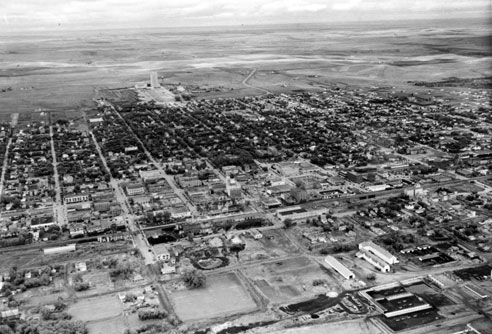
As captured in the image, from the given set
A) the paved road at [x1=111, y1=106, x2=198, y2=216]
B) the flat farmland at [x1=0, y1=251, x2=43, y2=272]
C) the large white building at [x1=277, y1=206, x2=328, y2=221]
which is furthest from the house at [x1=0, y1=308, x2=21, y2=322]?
the large white building at [x1=277, y1=206, x2=328, y2=221]

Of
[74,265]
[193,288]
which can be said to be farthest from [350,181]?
[74,265]

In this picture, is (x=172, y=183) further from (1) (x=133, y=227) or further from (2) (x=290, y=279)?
(2) (x=290, y=279)

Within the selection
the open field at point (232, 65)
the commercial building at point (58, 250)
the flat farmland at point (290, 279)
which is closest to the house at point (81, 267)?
the commercial building at point (58, 250)

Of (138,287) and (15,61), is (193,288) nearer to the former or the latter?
(138,287)

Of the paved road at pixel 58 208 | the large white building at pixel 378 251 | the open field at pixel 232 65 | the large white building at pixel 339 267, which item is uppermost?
the open field at pixel 232 65

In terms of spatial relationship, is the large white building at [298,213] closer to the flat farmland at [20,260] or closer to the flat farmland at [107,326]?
the flat farmland at [107,326]

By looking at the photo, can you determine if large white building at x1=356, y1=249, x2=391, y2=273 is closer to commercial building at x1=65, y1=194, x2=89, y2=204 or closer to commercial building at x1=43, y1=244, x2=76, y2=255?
commercial building at x1=43, y1=244, x2=76, y2=255

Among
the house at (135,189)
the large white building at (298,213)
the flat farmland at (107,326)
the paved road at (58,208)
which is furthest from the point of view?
the house at (135,189)

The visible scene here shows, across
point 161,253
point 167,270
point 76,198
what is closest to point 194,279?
point 167,270
